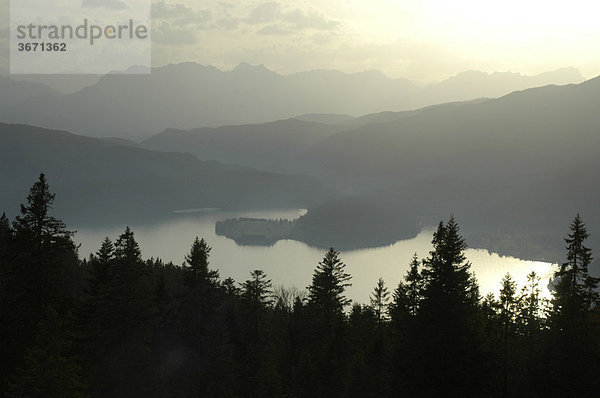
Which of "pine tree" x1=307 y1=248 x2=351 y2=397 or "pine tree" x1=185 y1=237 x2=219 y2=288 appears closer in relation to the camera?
"pine tree" x1=185 y1=237 x2=219 y2=288

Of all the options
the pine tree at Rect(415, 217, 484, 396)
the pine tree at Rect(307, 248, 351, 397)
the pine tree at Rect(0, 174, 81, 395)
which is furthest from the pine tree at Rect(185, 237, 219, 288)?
the pine tree at Rect(415, 217, 484, 396)

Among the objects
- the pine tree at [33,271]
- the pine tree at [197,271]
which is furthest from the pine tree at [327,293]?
the pine tree at [33,271]

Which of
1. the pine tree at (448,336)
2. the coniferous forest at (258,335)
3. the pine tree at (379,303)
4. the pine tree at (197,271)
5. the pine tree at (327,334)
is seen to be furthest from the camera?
the pine tree at (379,303)

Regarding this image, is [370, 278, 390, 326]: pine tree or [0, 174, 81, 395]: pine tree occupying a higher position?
[0, 174, 81, 395]: pine tree

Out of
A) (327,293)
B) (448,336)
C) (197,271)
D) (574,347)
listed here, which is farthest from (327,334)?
(448,336)

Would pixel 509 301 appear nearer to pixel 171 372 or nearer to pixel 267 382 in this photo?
pixel 267 382

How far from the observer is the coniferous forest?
22172 mm

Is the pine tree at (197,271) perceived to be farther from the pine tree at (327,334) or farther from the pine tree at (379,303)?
the pine tree at (379,303)

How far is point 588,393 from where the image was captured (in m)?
22.9

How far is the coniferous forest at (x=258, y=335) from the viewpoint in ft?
72.7

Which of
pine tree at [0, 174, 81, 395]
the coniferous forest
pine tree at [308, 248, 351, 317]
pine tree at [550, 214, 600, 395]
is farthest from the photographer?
pine tree at [308, 248, 351, 317]

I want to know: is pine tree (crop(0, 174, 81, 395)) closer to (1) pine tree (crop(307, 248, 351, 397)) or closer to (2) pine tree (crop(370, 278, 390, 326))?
(1) pine tree (crop(307, 248, 351, 397))

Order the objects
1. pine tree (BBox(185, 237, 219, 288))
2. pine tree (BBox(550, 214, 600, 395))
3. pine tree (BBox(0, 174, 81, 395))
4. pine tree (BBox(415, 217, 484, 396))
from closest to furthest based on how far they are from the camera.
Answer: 1. pine tree (BBox(415, 217, 484, 396))
2. pine tree (BBox(550, 214, 600, 395))
3. pine tree (BBox(0, 174, 81, 395))
4. pine tree (BBox(185, 237, 219, 288))

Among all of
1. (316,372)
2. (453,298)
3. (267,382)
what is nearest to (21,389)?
(453,298)
